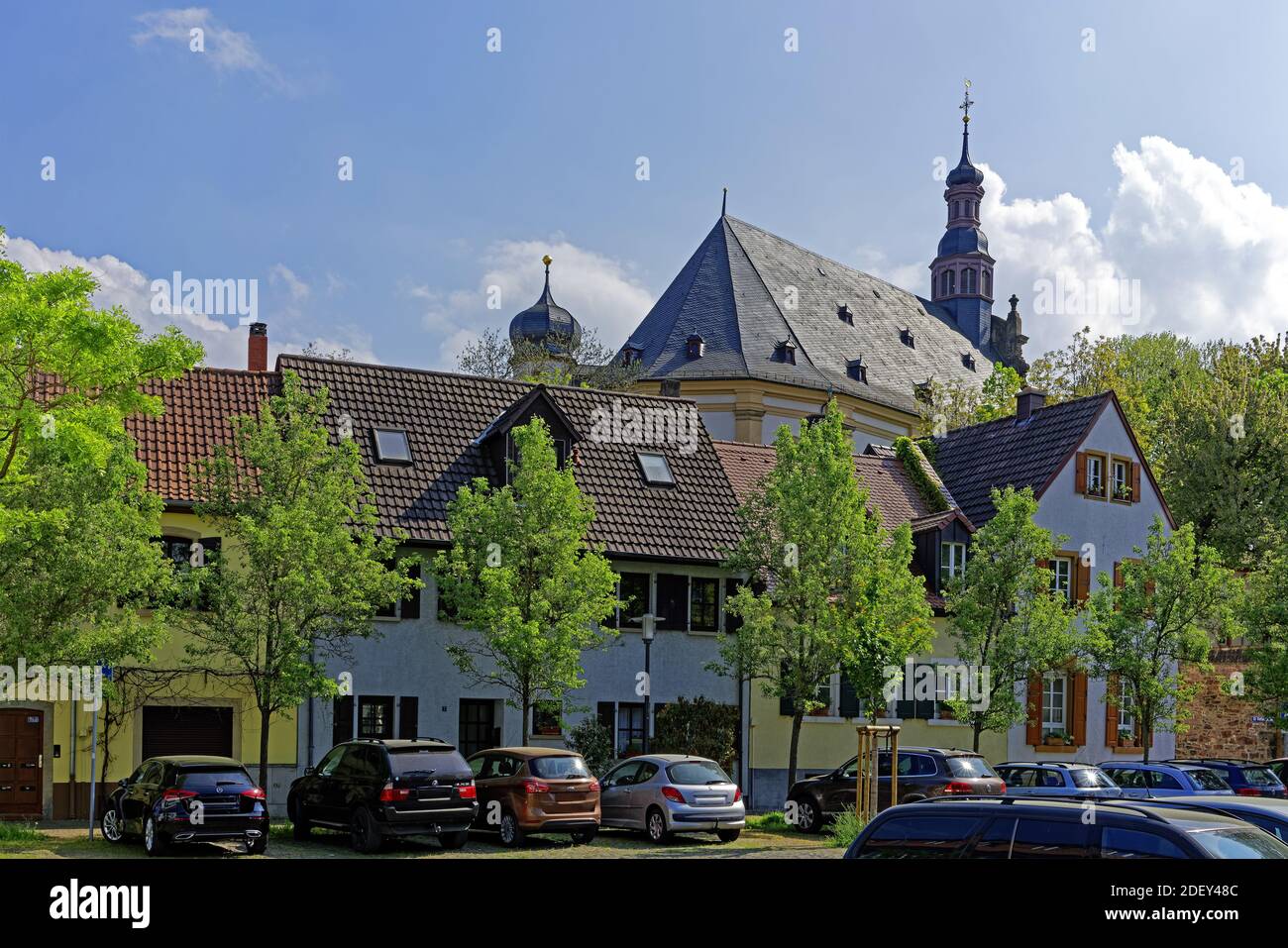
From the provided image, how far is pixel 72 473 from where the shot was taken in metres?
26.3

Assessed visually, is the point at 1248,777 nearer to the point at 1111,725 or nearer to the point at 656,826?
the point at 1111,725

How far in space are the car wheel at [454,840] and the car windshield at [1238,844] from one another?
50.8 feet

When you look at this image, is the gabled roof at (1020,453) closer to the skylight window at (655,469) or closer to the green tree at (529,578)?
the skylight window at (655,469)

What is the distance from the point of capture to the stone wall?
47812mm

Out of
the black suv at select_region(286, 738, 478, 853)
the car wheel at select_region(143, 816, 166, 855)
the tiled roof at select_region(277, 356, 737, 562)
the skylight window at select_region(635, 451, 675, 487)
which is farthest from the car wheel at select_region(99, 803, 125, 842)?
the skylight window at select_region(635, 451, 675, 487)

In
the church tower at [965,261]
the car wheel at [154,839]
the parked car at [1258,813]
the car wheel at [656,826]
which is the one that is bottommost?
the car wheel at [656,826]

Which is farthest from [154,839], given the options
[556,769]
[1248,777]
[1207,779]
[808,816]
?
[1248,777]

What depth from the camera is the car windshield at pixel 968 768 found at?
92.6 feet

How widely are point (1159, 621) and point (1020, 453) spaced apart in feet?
27.3

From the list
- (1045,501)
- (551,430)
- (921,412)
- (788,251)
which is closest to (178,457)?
(551,430)

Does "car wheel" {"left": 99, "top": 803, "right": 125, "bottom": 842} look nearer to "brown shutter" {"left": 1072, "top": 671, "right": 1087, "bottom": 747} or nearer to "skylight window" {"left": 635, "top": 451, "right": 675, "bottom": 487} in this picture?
"skylight window" {"left": 635, "top": 451, "right": 675, "bottom": 487}

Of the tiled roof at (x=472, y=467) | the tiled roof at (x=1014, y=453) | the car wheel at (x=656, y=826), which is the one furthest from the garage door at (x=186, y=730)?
the tiled roof at (x=1014, y=453)
